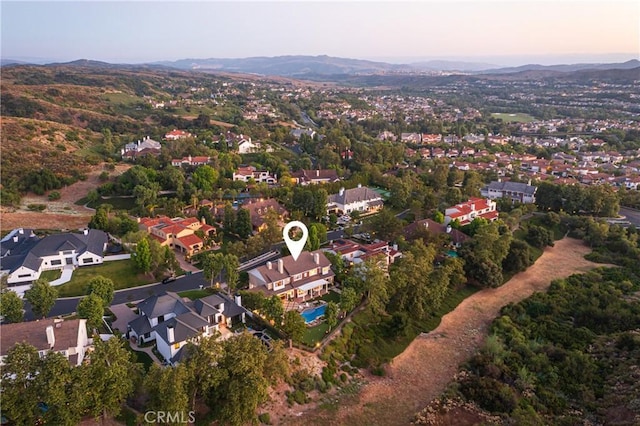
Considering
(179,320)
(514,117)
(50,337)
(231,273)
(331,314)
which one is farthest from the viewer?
(514,117)

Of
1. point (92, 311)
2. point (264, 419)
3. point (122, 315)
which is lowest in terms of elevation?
point (264, 419)

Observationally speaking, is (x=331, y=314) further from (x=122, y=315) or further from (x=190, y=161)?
(x=190, y=161)

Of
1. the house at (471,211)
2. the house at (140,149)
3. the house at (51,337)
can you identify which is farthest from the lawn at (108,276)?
the house at (140,149)

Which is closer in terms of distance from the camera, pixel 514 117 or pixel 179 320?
pixel 179 320

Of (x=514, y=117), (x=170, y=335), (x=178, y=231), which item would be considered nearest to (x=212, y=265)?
(x=170, y=335)

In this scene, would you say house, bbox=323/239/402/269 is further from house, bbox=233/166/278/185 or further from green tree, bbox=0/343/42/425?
house, bbox=233/166/278/185

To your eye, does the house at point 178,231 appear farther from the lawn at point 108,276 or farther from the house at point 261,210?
the house at point 261,210

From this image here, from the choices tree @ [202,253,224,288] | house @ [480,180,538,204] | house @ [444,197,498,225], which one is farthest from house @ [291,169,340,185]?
tree @ [202,253,224,288]
